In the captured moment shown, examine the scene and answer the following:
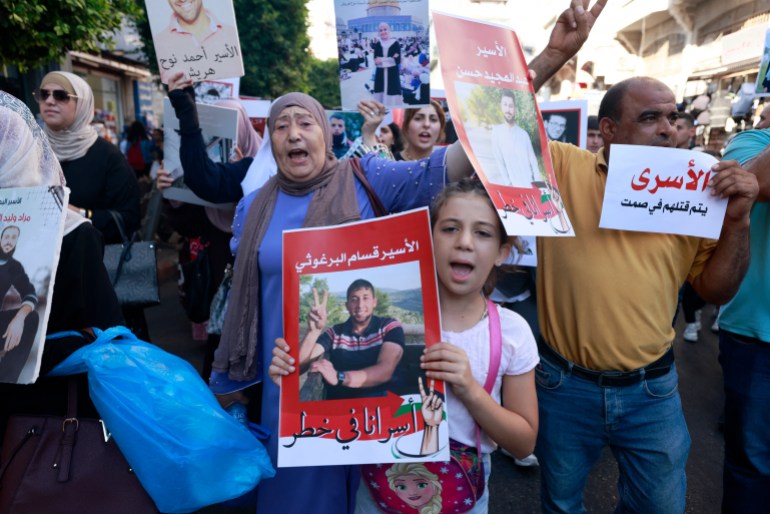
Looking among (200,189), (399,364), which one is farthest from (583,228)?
(200,189)

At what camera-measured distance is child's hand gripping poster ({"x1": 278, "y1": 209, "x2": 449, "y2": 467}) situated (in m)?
1.43

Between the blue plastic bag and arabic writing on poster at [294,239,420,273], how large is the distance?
446 mm

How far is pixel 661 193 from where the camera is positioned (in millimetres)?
→ 1812

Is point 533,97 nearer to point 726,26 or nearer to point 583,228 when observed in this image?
point 583,228

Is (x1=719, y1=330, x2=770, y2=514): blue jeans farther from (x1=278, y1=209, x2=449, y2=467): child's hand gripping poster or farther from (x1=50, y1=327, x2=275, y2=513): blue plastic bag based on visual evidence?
(x1=50, y1=327, x2=275, y2=513): blue plastic bag

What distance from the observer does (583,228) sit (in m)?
2.00

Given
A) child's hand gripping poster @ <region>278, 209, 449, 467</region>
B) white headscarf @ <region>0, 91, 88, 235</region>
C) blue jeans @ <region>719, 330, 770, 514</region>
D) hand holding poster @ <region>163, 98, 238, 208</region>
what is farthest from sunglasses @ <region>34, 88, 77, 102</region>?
blue jeans @ <region>719, 330, 770, 514</region>

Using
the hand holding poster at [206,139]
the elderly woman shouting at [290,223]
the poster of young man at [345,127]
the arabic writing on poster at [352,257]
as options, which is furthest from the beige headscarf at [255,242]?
the poster of young man at [345,127]

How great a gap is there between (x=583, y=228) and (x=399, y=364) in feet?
2.91

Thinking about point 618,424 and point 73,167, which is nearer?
point 618,424

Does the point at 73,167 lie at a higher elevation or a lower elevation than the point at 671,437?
higher

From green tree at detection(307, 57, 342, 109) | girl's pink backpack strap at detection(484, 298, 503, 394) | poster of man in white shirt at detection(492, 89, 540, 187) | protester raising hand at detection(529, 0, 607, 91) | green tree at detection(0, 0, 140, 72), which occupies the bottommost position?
girl's pink backpack strap at detection(484, 298, 503, 394)

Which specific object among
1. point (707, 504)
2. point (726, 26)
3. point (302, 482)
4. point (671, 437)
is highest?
point (726, 26)

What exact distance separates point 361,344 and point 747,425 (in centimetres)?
165
